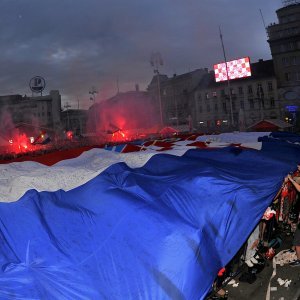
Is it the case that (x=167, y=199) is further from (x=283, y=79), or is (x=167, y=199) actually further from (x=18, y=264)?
(x=283, y=79)

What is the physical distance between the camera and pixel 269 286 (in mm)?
6078

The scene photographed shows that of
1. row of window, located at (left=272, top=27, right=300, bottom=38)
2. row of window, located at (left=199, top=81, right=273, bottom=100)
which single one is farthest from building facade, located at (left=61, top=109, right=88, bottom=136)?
row of window, located at (left=272, top=27, right=300, bottom=38)

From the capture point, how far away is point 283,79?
177 feet

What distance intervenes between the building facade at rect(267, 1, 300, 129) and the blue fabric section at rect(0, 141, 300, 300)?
167 feet

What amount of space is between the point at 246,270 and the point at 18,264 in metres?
4.83

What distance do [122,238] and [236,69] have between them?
1551 inches

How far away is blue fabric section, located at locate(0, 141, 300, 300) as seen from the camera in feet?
12.2

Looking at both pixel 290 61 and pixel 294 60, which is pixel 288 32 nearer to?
pixel 294 60

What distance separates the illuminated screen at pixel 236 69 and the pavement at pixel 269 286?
35766 mm

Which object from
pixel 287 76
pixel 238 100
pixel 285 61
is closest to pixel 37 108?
pixel 238 100

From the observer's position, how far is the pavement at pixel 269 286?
580cm

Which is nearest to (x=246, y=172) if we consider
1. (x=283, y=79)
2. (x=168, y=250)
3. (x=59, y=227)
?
(x=168, y=250)

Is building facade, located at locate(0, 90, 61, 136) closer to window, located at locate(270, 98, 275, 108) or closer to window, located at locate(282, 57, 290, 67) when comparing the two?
window, located at locate(270, 98, 275, 108)

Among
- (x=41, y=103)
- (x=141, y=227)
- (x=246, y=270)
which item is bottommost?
(x=246, y=270)
